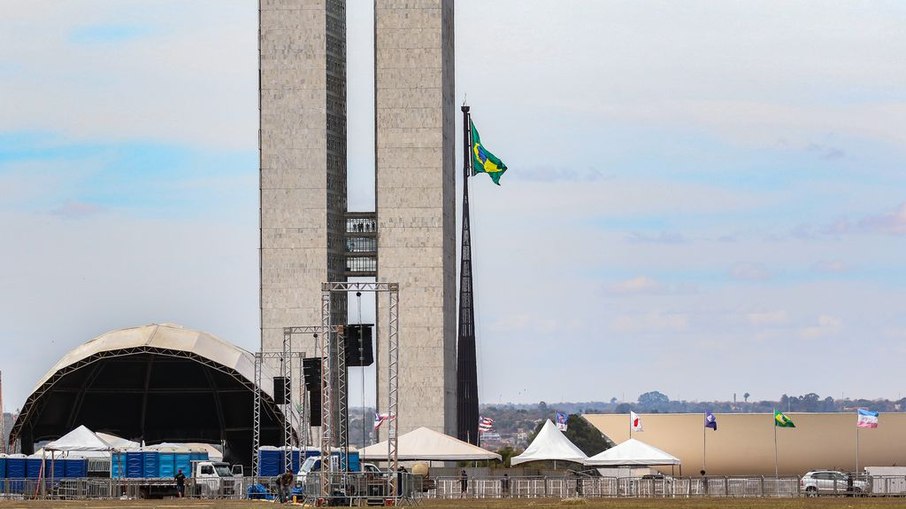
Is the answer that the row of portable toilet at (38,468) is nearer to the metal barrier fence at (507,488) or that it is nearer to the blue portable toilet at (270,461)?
the metal barrier fence at (507,488)

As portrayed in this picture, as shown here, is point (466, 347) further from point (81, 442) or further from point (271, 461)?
point (81, 442)

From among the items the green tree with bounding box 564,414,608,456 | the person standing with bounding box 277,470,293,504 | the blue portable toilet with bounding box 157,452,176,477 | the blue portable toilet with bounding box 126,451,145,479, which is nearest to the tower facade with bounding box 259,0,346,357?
the green tree with bounding box 564,414,608,456

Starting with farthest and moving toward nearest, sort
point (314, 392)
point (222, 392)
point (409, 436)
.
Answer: point (222, 392) → point (409, 436) → point (314, 392)

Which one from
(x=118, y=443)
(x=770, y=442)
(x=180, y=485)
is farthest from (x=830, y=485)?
(x=770, y=442)

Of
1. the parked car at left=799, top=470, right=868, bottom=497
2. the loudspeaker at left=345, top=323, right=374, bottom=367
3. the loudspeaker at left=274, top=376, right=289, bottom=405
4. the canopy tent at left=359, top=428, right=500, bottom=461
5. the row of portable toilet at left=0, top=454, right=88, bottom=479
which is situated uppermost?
the loudspeaker at left=345, top=323, right=374, bottom=367

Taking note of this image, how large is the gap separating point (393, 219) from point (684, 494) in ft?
218

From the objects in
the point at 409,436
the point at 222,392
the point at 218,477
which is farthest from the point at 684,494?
the point at 222,392

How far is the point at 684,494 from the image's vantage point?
64.4 m

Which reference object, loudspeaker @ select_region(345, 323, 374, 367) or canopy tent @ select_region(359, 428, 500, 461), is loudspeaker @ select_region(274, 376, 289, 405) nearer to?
canopy tent @ select_region(359, 428, 500, 461)

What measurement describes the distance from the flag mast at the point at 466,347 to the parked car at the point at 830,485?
56.5 m

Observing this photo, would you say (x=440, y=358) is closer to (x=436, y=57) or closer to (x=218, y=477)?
(x=436, y=57)

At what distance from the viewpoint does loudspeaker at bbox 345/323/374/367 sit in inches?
1981

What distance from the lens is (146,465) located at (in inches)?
2670

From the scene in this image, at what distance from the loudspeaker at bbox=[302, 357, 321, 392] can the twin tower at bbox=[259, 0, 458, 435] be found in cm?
6770
